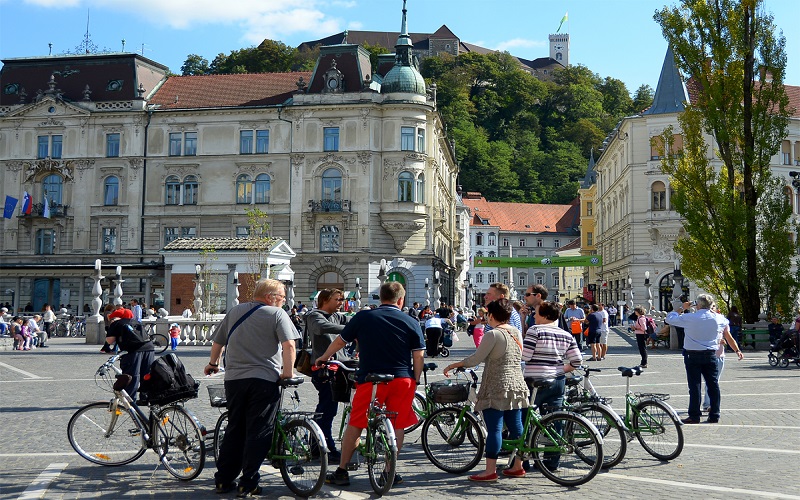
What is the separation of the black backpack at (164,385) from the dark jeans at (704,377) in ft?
23.4

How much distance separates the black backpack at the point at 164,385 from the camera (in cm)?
883

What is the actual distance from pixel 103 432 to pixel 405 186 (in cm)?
4824

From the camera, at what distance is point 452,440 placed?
9609mm

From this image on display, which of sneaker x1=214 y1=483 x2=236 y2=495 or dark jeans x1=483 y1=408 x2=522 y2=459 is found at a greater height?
dark jeans x1=483 y1=408 x2=522 y2=459

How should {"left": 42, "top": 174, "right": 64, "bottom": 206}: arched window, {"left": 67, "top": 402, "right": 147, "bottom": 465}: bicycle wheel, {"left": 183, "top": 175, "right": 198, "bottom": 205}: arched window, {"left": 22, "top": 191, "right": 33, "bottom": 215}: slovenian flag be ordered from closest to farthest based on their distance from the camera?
{"left": 67, "top": 402, "right": 147, "bottom": 465}: bicycle wheel
{"left": 22, "top": 191, "right": 33, "bottom": 215}: slovenian flag
{"left": 183, "top": 175, "right": 198, "bottom": 205}: arched window
{"left": 42, "top": 174, "right": 64, "bottom": 206}: arched window

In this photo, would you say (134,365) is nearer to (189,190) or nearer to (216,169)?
(216,169)

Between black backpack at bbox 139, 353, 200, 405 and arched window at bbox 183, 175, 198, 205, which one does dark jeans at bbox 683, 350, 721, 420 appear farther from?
arched window at bbox 183, 175, 198, 205

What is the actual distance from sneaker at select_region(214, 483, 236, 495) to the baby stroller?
19181 millimetres

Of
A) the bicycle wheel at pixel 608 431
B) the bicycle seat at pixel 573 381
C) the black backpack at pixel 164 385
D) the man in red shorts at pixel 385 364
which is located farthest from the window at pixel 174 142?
the bicycle wheel at pixel 608 431

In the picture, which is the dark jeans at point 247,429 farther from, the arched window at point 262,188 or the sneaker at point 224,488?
the arched window at point 262,188

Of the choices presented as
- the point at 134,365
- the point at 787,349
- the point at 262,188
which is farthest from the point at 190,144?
the point at 134,365

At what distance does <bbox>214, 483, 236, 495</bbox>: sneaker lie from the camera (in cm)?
793

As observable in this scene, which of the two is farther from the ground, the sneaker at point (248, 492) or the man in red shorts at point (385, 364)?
the man in red shorts at point (385, 364)

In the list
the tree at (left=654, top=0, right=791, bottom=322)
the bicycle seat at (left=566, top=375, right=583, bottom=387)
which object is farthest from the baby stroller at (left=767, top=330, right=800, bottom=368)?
the bicycle seat at (left=566, top=375, right=583, bottom=387)
